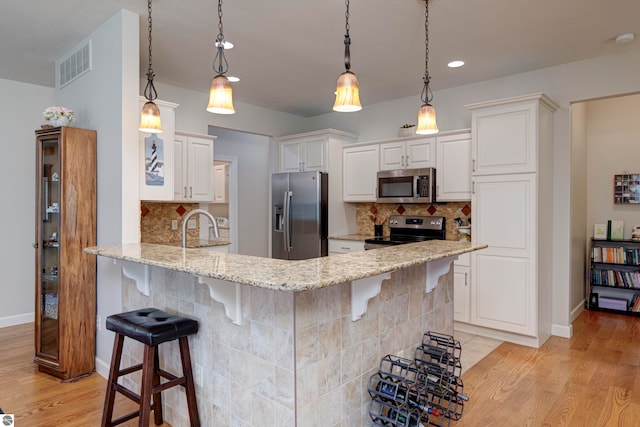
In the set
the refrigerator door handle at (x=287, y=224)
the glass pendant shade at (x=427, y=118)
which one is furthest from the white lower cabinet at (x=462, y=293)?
the refrigerator door handle at (x=287, y=224)

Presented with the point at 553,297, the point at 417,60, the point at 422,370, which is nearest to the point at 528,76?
the point at 417,60

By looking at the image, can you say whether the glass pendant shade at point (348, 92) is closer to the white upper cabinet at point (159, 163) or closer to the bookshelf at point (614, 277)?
the white upper cabinet at point (159, 163)

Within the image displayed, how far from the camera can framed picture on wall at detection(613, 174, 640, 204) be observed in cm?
489

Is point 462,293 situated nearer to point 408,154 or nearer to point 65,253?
point 408,154

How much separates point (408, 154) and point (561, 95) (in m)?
1.61

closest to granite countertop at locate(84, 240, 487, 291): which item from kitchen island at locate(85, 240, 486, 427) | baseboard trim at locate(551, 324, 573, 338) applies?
kitchen island at locate(85, 240, 486, 427)

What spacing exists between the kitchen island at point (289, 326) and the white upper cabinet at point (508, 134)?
5.87 feet

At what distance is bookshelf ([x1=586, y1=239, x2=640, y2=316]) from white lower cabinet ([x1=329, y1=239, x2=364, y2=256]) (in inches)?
118

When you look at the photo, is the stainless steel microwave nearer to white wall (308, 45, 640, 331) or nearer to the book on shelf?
white wall (308, 45, 640, 331)

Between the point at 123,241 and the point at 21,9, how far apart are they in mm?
1736

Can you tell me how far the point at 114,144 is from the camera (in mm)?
2848

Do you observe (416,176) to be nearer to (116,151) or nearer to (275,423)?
(116,151)

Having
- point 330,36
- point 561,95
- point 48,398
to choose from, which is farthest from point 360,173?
point 48,398

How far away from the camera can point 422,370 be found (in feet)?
6.70
